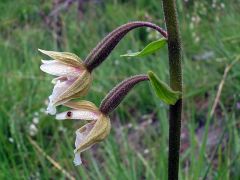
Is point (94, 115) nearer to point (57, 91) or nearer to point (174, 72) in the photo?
point (57, 91)

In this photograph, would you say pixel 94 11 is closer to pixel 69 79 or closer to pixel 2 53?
pixel 2 53

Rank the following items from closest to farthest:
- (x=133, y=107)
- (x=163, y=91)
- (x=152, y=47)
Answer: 1. (x=163, y=91)
2. (x=152, y=47)
3. (x=133, y=107)

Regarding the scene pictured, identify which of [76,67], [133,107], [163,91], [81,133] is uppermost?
[76,67]

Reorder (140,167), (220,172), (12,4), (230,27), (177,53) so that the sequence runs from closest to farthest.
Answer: (177,53), (220,172), (140,167), (230,27), (12,4)

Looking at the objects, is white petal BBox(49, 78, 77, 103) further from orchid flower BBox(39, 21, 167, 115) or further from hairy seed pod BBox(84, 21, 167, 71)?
hairy seed pod BBox(84, 21, 167, 71)

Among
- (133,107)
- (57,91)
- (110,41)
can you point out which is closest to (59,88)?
(57,91)

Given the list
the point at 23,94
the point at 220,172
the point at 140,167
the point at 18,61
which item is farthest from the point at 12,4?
the point at 220,172
